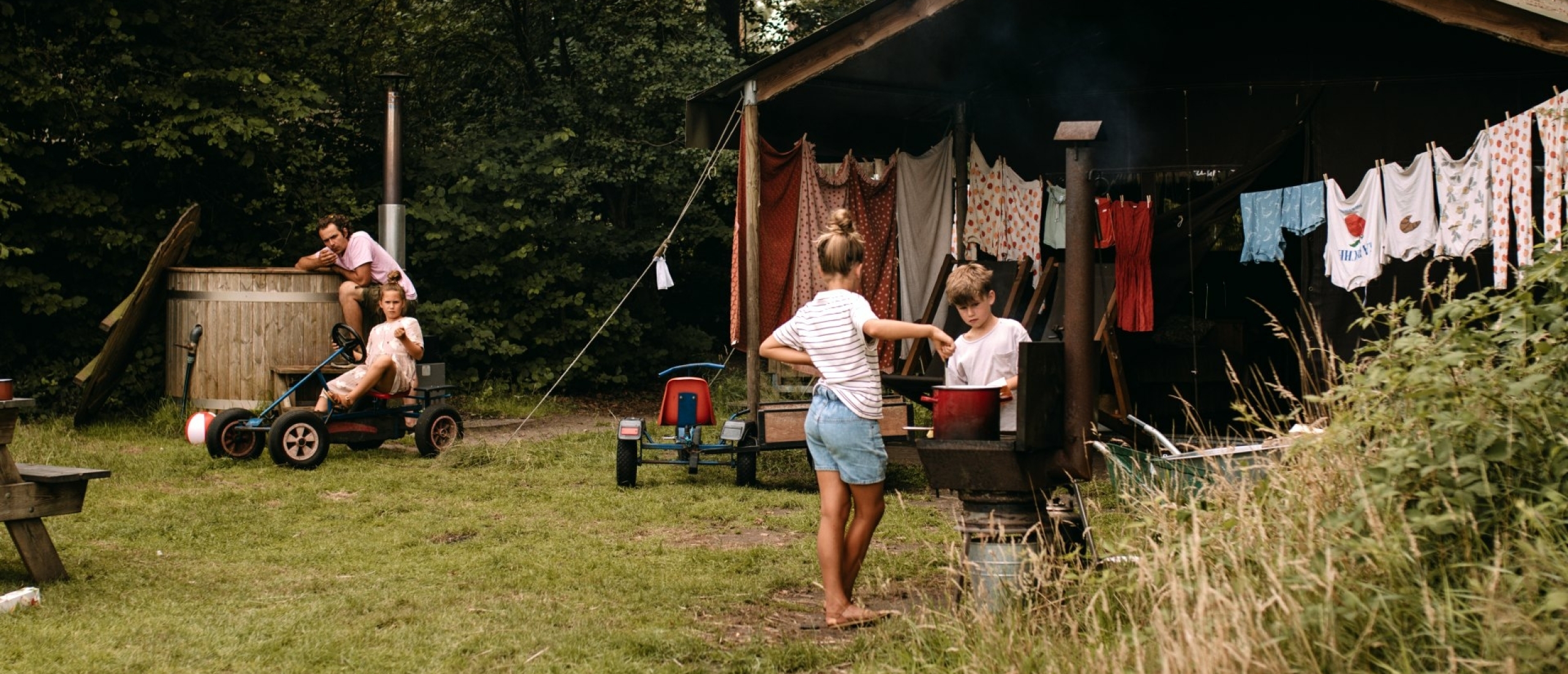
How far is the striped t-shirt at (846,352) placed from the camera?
16.2ft

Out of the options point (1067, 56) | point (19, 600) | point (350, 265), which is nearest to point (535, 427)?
point (350, 265)

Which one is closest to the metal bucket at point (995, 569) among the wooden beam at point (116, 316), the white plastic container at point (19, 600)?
the white plastic container at point (19, 600)

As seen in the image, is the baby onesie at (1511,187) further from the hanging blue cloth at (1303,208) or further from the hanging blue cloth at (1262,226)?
the hanging blue cloth at (1262,226)

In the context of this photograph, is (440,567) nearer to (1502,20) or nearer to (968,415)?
(968,415)

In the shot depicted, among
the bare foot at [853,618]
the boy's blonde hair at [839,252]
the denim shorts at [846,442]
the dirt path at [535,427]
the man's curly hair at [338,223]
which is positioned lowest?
the bare foot at [853,618]

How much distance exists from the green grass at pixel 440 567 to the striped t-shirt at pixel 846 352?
0.70 metres

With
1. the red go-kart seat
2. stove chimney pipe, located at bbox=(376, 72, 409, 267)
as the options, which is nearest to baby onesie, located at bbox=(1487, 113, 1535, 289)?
the red go-kart seat

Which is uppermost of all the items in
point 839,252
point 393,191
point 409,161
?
point 409,161

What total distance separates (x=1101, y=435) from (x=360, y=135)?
408 inches

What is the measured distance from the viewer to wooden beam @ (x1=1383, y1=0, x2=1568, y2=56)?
6.90 metres

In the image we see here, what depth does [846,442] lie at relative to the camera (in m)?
4.92

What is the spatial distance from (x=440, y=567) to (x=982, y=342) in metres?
2.67

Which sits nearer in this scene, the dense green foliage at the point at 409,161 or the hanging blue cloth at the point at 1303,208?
the hanging blue cloth at the point at 1303,208

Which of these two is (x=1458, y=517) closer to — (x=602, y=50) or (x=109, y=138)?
(x=109, y=138)
